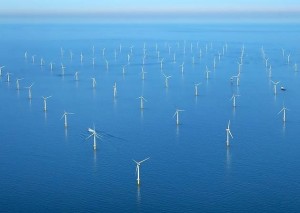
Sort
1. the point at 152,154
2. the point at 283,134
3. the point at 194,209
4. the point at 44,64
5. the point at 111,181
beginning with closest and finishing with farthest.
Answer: the point at 194,209 < the point at 111,181 < the point at 152,154 < the point at 283,134 < the point at 44,64

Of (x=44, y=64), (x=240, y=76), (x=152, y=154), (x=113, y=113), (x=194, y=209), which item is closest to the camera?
(x=194, y=209)

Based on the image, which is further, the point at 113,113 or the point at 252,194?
the point at 113,113

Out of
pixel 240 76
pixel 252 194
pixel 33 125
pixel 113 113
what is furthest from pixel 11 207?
pixel 240 76

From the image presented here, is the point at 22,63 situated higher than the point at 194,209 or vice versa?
the point at 22,63

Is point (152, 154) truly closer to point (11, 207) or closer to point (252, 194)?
point (252, 194)

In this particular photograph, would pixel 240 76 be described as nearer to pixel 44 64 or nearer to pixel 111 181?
pixel 44 64

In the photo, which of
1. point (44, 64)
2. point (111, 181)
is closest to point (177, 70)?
point (44, 64)
